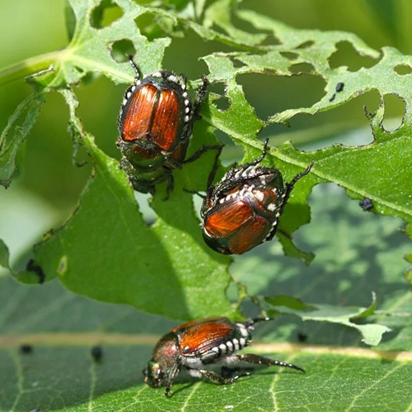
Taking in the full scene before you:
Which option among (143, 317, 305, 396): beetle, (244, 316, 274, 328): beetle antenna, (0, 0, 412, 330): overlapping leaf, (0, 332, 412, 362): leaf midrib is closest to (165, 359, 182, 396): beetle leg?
(143, 317, 305, 396): beetle

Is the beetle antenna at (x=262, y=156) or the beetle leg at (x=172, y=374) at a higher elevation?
the beetle antenna at (x=262, y=156)

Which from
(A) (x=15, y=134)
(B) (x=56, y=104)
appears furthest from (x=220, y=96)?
(B) (x=56, y=104)

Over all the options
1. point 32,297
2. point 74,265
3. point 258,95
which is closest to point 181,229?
point 74,265

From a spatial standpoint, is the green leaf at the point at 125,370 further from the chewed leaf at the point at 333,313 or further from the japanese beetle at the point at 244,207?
the japanese beetle at the point at 244,207

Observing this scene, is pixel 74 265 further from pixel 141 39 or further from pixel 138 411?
pixel 141 39

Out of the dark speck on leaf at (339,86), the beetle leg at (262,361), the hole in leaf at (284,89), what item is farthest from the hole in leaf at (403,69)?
the hole in leaf at (284,89)

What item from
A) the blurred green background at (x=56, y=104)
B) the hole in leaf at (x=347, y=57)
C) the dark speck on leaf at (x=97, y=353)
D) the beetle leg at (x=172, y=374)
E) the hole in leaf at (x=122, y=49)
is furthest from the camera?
the blurred green background at (x=56, y=104)
